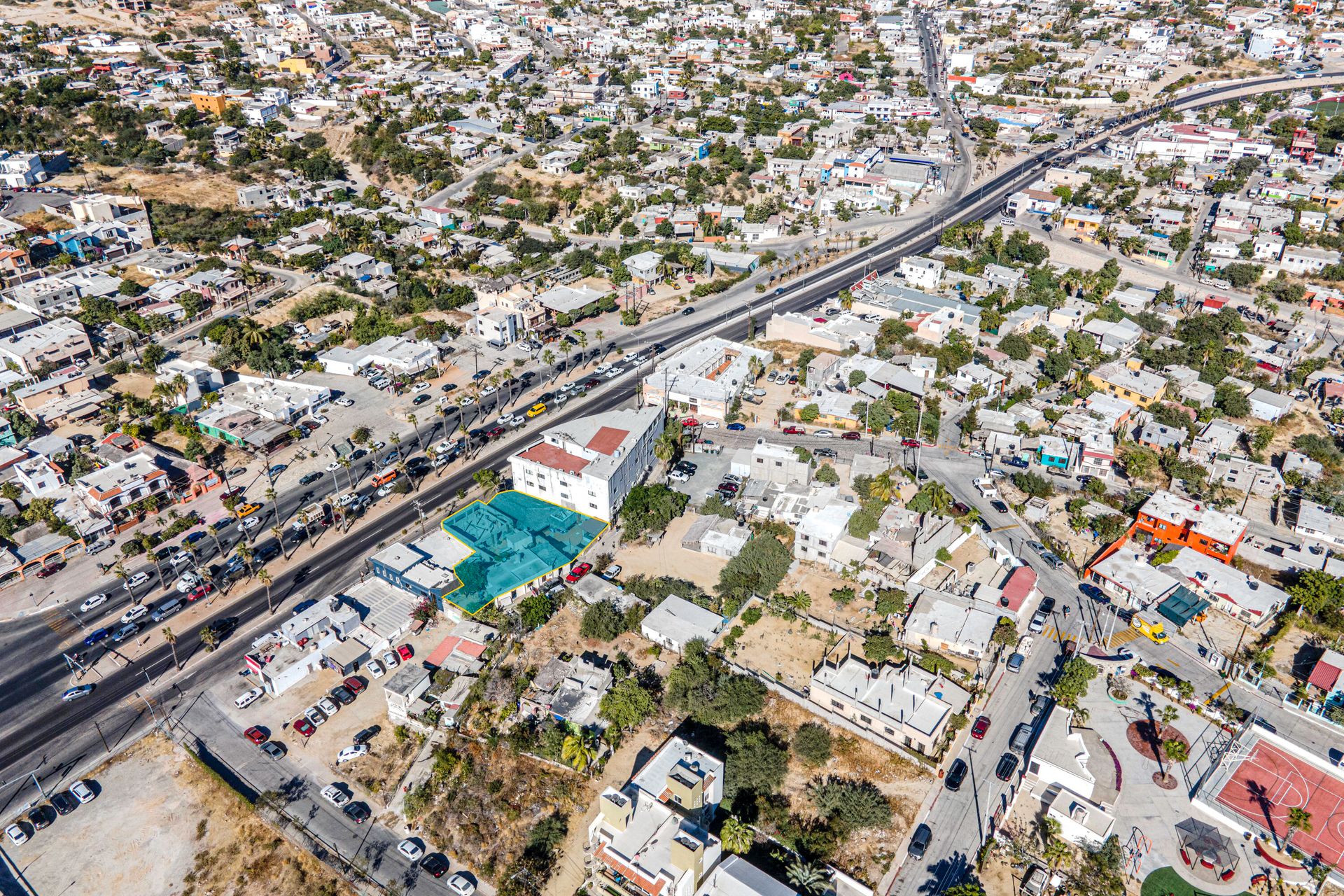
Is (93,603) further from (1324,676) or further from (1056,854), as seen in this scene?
(1324,676)

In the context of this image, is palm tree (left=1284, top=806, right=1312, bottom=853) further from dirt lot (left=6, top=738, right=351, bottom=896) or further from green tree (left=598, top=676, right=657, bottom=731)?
dirt lot (left=6, top=738, right=351, bottom=896)

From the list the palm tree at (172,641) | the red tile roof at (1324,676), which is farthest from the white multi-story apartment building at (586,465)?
the red tile roof at (1324,676)

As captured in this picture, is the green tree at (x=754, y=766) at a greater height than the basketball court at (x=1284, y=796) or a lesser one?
greater

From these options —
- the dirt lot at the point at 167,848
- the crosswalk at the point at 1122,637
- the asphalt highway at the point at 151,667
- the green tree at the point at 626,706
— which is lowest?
the crosswalk at the point at 1122,637

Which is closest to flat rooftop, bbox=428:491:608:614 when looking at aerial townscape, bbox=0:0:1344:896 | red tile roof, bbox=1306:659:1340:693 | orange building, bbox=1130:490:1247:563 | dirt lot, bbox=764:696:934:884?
aerial townscape, bbox=0:0:1344:896

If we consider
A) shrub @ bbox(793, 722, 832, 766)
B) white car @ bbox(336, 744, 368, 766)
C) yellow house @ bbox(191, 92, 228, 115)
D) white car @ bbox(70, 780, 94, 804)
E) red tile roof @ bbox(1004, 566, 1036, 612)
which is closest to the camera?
white car @ bbox(70, 780, 94, 804)

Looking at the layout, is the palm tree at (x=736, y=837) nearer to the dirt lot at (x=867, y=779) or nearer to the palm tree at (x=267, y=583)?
the dirt lot at (x=867, y=779)

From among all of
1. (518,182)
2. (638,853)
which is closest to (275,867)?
(638,853)
